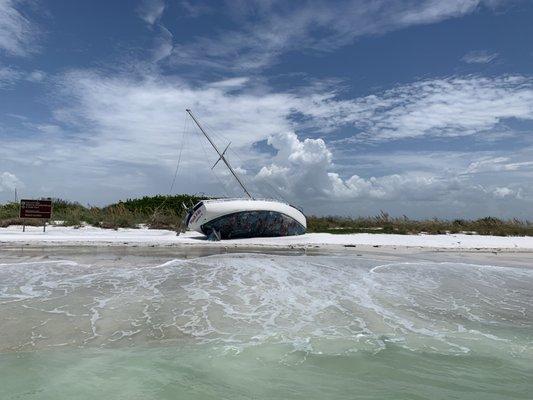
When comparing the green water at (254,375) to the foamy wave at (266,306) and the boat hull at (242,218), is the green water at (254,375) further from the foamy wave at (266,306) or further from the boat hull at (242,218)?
the boat hull at (242,218)

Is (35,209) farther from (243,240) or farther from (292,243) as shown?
(292,243)

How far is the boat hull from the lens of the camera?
22.1 meters

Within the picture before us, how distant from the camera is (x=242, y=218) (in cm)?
2253

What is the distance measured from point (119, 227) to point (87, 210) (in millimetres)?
7011

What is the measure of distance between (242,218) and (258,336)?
1623cm

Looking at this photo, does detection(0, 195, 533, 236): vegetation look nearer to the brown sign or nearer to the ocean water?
the brown sign

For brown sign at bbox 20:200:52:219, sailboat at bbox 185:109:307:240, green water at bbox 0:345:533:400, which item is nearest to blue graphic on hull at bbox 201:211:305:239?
sailboat at bbox 185:109:307:240

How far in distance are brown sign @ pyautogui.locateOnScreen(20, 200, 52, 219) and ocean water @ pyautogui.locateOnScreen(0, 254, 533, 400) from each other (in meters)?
13.5

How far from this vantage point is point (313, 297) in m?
9.10

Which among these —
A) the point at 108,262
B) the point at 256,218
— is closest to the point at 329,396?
the point at 108,262

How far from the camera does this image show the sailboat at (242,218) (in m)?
22.1

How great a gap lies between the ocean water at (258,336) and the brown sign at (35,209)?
13495 mm

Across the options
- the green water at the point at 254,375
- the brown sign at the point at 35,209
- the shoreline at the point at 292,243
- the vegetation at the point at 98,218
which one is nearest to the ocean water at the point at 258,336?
the green water at the point at 254,375

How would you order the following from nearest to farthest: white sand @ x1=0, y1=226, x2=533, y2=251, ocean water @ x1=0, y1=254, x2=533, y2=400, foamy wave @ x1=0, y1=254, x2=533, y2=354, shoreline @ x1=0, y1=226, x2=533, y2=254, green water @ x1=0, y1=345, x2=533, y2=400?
1. green water @ x1=0, y1=345, x2=533, y2=400
2. ocean water @ x1=0, y1=254, x2=533, y2=400
3. foamy wave @ x1=0, y1=254, x2=533, y2=354
4. shoreline @ x1=0, y1=226, x2=533, y2=254
5. white sand @ x1=0, y1=226, x2=533, y2=251
